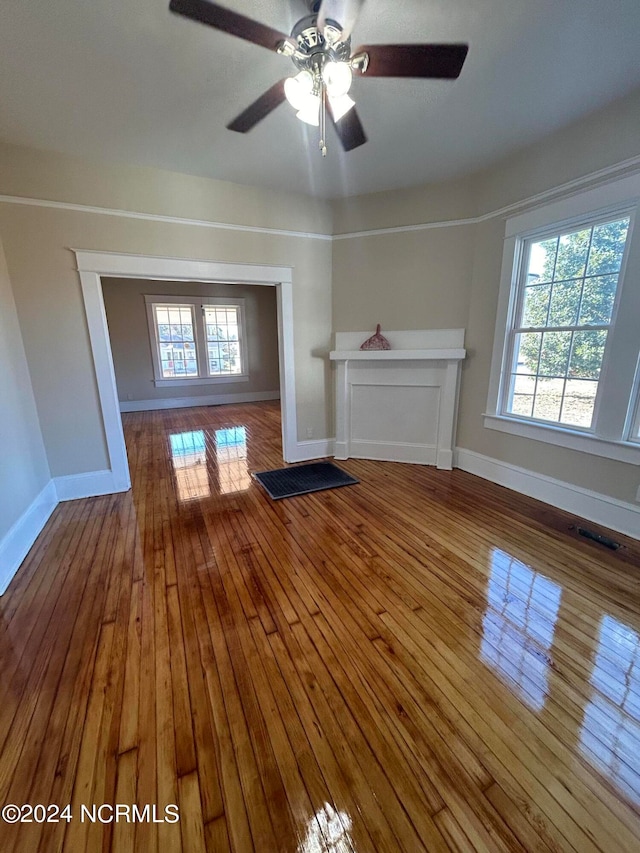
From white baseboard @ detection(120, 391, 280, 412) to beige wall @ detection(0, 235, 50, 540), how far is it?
4542mm

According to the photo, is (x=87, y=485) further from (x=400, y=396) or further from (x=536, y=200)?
(x=536, y=200)

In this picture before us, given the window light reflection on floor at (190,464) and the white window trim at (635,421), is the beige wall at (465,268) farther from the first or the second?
the window light reflection on floor at (190,464)

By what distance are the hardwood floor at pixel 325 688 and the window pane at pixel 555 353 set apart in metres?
1.22

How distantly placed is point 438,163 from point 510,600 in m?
3.39

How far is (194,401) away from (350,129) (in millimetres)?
6484

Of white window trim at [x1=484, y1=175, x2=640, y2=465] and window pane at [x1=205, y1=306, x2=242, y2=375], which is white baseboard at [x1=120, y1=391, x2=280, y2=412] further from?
white window trim at [x1=484, y1=175, x2=640, y2=465]

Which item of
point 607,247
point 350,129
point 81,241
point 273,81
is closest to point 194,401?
point 81,241

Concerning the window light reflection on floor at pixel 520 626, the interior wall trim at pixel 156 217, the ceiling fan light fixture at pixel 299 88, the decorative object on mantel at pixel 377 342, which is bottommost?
the window light reflection on floor at pixel 520 626

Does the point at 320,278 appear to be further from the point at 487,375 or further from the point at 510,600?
the point at 510,600

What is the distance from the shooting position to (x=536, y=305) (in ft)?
9.52

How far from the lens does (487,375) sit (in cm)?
333

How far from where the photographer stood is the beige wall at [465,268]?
8.43ft

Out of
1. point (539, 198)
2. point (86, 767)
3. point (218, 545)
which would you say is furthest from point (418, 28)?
point (86, 767)

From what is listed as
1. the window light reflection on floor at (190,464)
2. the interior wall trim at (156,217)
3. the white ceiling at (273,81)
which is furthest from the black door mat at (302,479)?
the white ceiling at (273,81)
